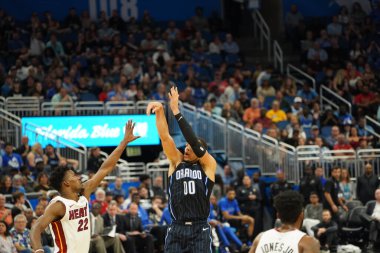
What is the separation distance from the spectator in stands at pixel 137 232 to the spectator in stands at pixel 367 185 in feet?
17.4

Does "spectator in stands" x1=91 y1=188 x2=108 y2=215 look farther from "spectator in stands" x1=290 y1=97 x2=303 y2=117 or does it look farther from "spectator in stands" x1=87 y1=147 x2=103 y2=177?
"spectator in stands" x1=290 y1=97 x2=303 y2=117

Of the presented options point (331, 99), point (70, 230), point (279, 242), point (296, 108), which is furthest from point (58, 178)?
point (331, 99)

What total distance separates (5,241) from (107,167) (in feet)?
21.6

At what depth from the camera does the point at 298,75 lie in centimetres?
2764

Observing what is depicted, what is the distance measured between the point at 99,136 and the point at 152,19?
682cm

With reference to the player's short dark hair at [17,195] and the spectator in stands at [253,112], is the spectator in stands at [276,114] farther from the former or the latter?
the player's short dark hair at [17,195]

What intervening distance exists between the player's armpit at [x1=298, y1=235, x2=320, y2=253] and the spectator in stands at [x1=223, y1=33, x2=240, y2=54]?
66.2ft

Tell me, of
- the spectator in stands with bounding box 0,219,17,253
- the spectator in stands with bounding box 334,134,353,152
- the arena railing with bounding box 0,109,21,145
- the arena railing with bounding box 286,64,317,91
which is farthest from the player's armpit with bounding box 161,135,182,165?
the arena railing with bounding box 286,64,317,91

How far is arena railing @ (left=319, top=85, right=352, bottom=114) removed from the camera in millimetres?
25508

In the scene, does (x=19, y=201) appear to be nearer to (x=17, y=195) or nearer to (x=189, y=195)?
(x=17, y=195)

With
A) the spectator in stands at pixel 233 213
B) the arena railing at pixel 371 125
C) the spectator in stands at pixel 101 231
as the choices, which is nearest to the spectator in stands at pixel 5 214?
the spectator in stands at pixel 101 231

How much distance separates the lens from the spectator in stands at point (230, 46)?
2714cm

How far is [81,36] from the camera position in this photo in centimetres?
2519

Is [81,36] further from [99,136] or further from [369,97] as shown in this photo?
[369,97]
